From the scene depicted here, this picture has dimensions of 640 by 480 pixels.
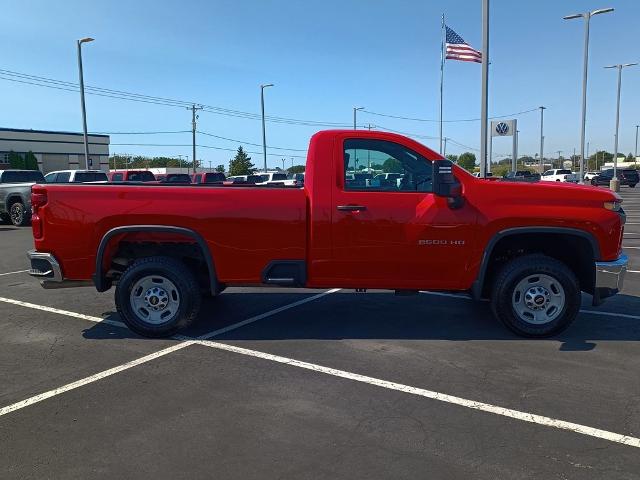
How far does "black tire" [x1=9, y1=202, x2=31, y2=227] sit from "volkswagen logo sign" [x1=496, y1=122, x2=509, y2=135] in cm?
2484

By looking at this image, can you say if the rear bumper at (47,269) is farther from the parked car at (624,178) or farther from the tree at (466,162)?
the parked car at (624,178)

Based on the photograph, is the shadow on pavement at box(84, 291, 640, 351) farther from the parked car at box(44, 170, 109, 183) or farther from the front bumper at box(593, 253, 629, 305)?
the parked car at box(44, 170, 109, 183)

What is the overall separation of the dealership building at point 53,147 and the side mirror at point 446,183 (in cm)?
5461

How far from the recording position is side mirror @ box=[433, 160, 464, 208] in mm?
5117

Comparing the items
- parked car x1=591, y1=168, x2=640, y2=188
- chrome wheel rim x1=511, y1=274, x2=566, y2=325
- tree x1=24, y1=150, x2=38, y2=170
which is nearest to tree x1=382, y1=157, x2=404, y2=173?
chrome wheel rim x1=511, y1=274, x2=566, y2=325

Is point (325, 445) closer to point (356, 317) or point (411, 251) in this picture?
point (411, 251)

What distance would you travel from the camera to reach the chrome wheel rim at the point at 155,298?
5.59 metres

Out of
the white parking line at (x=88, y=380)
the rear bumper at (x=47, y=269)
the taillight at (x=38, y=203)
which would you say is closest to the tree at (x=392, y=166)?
the white parking line at (x=88, y=380)

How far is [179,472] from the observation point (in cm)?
311

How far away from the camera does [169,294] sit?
5613 mm

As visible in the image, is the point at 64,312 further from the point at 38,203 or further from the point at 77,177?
the point at 77,177

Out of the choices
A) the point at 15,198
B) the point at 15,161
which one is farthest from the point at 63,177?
the point at 15,161

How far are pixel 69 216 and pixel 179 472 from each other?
337cm

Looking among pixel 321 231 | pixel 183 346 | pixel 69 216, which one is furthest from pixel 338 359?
pixel 69 216
